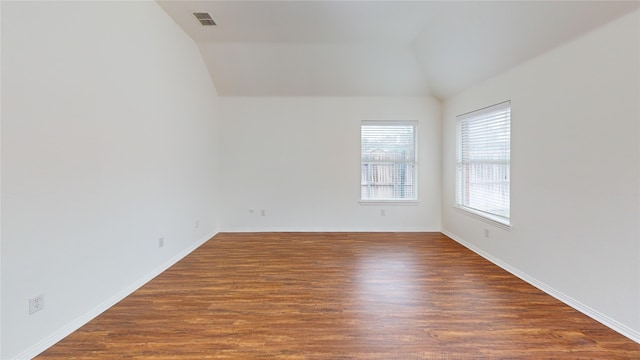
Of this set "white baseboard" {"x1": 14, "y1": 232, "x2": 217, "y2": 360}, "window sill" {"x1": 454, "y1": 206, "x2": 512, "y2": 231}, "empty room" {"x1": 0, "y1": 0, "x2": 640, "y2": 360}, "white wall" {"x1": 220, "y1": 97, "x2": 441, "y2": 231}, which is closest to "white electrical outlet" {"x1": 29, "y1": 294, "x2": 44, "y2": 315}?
"empty room" {"x1": 0, "y1": 0, "x2": 640, "y2": 360}

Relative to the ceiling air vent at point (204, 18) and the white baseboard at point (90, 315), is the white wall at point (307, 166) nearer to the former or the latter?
the ceiling air vent at point (204, 18)

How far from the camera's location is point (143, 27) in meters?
2.91

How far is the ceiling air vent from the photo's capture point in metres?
3.37

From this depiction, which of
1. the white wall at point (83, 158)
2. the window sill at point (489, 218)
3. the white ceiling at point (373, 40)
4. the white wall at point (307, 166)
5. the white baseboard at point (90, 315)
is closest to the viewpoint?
the white wall at point (83, 158)

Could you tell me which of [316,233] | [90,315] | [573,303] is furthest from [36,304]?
[573,303]

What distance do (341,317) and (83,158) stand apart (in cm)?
238

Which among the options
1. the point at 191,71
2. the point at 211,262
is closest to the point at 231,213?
the point at 211,262

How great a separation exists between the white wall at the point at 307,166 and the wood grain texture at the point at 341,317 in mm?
1629

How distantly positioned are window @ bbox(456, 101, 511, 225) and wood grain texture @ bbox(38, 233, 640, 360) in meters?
0.84

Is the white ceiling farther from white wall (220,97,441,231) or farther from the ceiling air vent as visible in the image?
white wall (220,97,441,231)

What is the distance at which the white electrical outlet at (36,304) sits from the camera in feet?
5.94

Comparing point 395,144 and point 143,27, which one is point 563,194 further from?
point 143,27

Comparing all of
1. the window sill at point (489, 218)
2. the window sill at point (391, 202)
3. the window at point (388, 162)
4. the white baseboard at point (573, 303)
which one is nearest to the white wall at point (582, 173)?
the white baseboard at point (573, 303)

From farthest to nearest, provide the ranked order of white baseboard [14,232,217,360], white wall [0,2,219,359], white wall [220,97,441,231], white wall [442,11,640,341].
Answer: white wall [220,97,441,231] → white wall [442,11,640,341] → white baseboard [14,232,217,360] → white wall [0,2,219,359]
